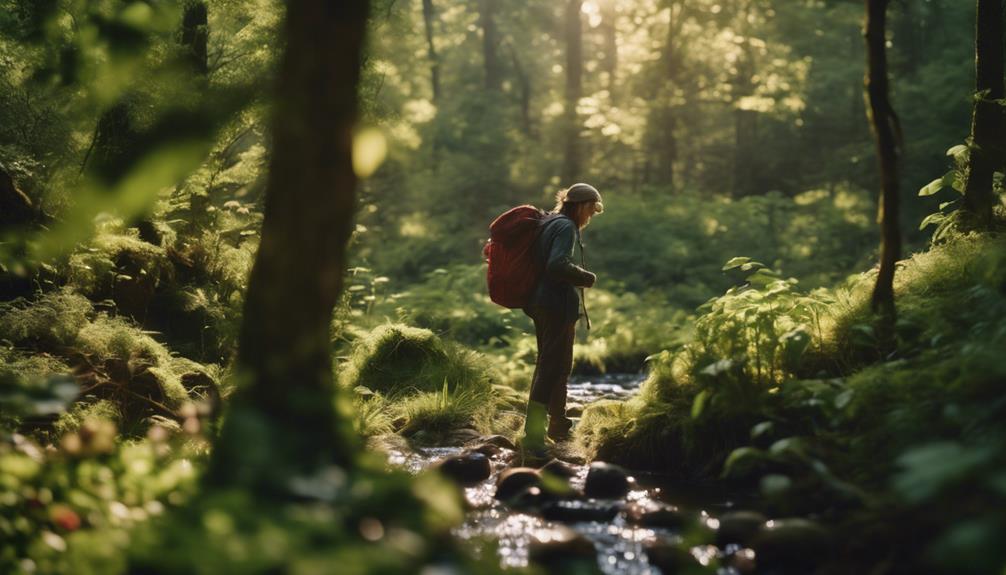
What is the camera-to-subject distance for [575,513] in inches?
198

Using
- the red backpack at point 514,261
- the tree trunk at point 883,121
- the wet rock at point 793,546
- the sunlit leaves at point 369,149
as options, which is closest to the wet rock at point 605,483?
the wet rock at point 793,546

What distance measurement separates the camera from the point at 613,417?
6.94m

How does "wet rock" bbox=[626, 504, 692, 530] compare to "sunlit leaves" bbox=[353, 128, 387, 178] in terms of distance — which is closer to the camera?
"sunlit leaves" bbox=[353, 128, 387, 178]

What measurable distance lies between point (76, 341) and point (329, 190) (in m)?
4.42

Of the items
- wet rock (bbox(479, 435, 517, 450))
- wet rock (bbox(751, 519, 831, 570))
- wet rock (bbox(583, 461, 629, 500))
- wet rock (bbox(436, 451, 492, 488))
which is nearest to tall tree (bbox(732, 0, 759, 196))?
wet rock (bbox(479, 435, 517, 450))

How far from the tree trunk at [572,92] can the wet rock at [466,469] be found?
742 inches

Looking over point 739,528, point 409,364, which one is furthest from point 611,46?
point 739,528

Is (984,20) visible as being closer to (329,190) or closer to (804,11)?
(329,190)

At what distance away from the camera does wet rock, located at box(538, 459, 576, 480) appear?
5.92m

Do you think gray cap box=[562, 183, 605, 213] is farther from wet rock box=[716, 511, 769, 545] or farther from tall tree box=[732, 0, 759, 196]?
tall tree box=[732, 0, 759, 196]

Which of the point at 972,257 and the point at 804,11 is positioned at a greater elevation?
the point at 804,11

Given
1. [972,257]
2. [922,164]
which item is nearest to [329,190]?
[972,257]

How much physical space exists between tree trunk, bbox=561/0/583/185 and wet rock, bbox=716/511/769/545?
2028cm

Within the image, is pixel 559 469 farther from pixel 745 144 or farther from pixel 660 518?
pixel 745 144
